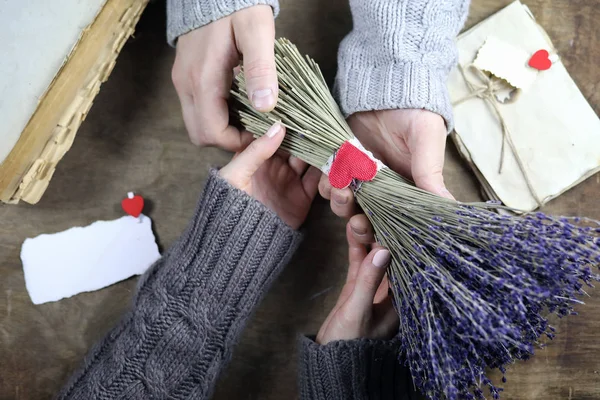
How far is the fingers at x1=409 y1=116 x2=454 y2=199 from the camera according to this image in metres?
0.69

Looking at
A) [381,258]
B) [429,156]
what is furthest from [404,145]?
[381,258]

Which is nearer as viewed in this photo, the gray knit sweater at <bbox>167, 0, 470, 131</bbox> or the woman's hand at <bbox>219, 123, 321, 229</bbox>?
the gray knit sweater at <bbox>167, 0, 470, 131</bbox>

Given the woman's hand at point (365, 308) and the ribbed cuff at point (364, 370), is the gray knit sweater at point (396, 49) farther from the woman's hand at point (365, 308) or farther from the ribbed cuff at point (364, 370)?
the ribbed cuff at point (364, 370)

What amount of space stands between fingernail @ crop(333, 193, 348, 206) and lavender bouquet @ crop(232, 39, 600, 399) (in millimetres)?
50

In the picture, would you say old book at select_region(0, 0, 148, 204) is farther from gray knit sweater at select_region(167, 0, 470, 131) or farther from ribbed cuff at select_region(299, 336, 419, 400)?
ribbed cuff at select_region(299, 336, 419, 400)

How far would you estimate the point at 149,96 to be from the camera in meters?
0.93

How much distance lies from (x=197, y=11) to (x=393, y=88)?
335 millimetres

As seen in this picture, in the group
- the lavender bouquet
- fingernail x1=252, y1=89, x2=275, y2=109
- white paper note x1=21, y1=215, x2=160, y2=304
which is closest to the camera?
the lavender bouquet

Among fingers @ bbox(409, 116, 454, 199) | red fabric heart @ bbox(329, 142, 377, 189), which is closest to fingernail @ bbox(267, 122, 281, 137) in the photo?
red fabric heart @ bbox(329, 142, 377, 189)

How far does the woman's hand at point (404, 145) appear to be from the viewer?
0.70m

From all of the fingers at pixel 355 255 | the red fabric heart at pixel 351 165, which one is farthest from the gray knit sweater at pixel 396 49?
the fingers at pixel 355 255

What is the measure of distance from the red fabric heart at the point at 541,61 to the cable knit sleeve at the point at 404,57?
186mm

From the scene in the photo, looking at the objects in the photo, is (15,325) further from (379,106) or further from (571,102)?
(571,102)

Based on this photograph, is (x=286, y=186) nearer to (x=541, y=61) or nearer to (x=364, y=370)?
(x=364, y=370)
